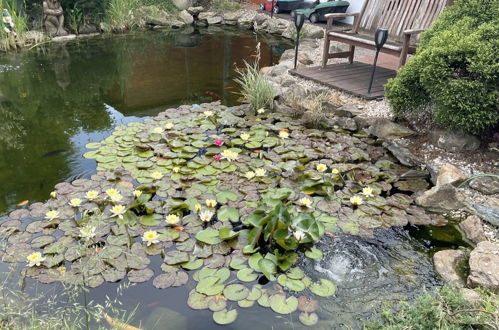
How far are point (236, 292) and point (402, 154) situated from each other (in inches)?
91.0

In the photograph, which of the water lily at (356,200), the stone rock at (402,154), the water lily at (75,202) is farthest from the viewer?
the stone rock at (402,154)

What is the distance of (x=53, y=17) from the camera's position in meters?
8.43

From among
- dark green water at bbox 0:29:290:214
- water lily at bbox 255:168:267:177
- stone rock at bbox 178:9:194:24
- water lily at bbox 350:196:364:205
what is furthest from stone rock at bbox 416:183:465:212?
stone rock at bbox 178:9:194:24

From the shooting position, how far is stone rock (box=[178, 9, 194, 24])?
1091 cm

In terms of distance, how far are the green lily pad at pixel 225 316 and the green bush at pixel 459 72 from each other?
2478 mm

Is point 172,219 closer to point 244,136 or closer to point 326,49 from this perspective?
point 244,136

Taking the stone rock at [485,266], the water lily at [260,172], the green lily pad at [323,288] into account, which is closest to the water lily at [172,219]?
the water lily at [260,172]

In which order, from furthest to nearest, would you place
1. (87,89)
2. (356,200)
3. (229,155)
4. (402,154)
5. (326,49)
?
(87,89), (326,49), (402,154), (229,155), (356,200)

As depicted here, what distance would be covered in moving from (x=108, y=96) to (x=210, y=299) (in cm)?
416

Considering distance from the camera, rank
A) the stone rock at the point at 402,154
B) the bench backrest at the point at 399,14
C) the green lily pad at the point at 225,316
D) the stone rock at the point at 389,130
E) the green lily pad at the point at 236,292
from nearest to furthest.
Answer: the green lily pad at the point at 225,316, the green lily pad at the point at 236,292, the stone rock at the point at 402,154, the stone rock at the point at 389,130, the bench backrest at the point at 399,14

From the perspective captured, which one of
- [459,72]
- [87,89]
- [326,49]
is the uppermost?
[459,72]

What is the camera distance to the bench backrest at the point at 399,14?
514cm

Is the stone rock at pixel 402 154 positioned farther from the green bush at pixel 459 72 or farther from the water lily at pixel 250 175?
the water lily at pixel 250 175

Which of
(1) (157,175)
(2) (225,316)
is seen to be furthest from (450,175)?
(1) (157,175)
